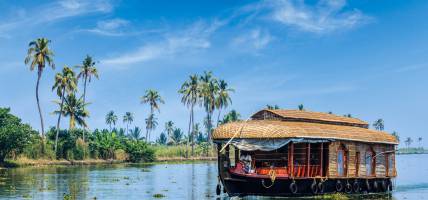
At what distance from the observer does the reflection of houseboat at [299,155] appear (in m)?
26.2

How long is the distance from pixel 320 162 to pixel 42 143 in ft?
145

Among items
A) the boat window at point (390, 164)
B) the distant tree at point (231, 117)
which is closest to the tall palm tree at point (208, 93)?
the distant tree at point (231, 117)

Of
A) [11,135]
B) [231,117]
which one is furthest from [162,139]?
[11,135]

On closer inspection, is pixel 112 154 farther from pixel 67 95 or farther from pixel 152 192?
pixel 152 192

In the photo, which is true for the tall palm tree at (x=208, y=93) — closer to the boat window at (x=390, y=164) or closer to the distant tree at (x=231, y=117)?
the distant tree at (x=231, y=117)

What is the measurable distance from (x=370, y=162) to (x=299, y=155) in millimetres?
5967

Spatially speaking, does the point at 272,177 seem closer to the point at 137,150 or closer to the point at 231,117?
the point at 137,150

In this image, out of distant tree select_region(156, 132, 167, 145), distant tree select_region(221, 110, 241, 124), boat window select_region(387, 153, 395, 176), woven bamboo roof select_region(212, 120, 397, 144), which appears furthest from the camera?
distant tree select_region(156, 132, 167, 145)

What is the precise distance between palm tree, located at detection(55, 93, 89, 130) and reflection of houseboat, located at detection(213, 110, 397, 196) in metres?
47.4

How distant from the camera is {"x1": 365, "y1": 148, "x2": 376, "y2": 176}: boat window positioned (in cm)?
3228

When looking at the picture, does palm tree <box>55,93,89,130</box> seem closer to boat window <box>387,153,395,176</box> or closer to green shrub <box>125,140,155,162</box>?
green shrub <box>125,140,155,162</box>

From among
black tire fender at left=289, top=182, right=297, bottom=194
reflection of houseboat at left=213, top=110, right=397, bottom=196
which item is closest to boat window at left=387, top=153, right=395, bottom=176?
reflection of houseboat at left=213, top=110, right=397, bottom=196

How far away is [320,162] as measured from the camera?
2884 cm

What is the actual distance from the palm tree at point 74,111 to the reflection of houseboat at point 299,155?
47356 mm
